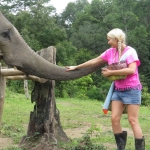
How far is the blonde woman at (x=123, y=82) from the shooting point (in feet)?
14.9

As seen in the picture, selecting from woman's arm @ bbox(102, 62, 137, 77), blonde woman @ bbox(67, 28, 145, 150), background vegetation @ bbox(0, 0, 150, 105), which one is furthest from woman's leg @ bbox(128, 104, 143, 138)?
background vegetation @ bbox(0, 0, 150, 105)

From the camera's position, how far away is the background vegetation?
25.7 meters

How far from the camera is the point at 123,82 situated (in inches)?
184

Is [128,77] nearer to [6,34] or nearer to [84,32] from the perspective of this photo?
[6,34]

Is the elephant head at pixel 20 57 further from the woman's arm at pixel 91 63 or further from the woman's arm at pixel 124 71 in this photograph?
the woman's arm at pixel 124 71

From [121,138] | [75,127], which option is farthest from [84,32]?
[121,138]

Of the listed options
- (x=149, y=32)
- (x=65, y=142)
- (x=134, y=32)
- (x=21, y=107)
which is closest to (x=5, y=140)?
(x=65, y=142)

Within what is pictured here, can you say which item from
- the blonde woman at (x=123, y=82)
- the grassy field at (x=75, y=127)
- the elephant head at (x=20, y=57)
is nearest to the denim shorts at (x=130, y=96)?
the blonde woman at (x=123, y=82)

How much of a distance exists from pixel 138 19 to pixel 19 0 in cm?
1279

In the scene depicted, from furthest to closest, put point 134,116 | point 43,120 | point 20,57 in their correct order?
point 43,120, point 134,116, point 20,57

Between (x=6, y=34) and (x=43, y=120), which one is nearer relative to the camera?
(x=6, y=34)

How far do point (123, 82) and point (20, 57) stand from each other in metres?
1.27

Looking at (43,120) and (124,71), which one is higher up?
(124,71)

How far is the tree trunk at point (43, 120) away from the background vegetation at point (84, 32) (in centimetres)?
1334
